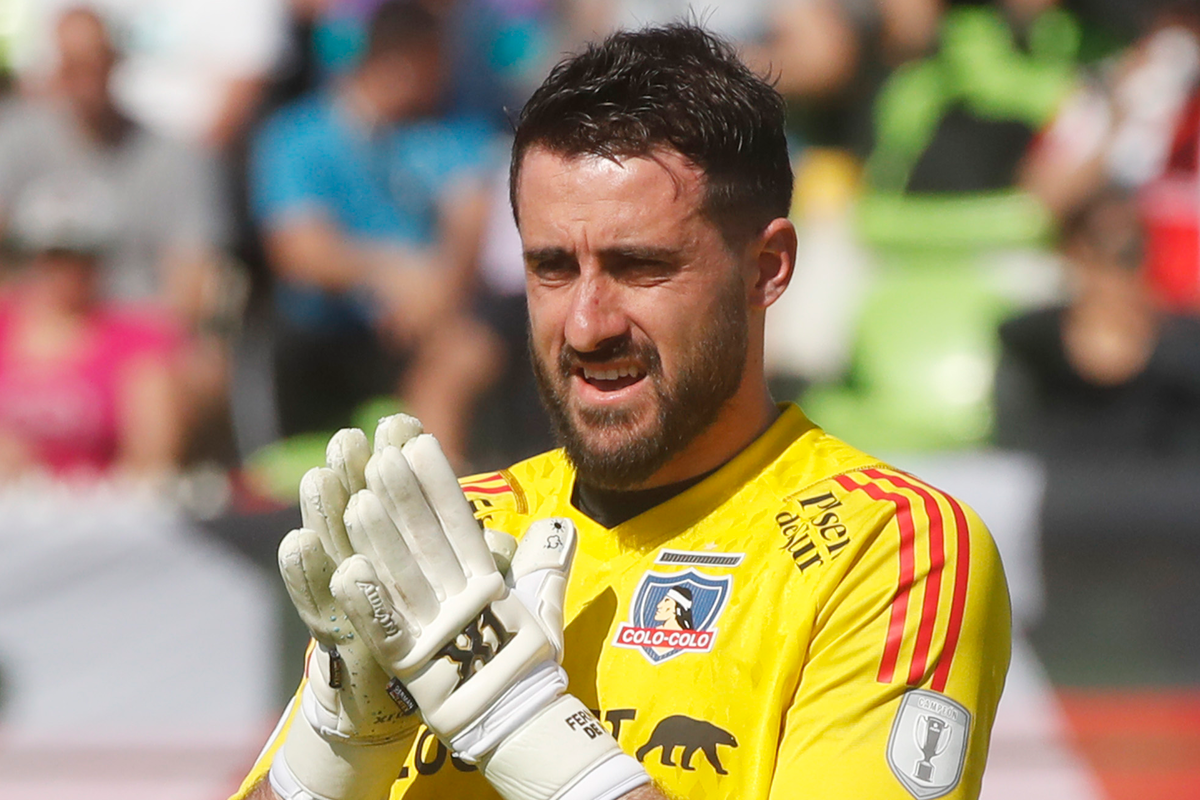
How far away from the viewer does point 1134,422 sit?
5605mm

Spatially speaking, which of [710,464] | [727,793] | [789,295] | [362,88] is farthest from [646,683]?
[362,88]

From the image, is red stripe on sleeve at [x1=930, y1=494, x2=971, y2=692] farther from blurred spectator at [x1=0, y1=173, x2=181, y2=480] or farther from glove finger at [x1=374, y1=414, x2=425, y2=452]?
blurred spectator at [x1=0, y1=173, x2=181, y2=480]

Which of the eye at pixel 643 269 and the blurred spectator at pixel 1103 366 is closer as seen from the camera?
the eye at pixel 643 269

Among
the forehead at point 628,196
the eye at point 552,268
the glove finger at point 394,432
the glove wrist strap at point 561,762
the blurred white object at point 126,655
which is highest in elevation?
the forehead at point 628,196

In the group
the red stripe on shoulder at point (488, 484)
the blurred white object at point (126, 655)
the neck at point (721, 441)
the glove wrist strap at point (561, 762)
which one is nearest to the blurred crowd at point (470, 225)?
the blurred white object at point (126, 655)

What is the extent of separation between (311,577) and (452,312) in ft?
13.7

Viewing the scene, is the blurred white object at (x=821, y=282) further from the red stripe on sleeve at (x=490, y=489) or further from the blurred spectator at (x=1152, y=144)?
the red stripe on sleeve at (x=490, y=489)

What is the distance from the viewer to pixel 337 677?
2.16 meters

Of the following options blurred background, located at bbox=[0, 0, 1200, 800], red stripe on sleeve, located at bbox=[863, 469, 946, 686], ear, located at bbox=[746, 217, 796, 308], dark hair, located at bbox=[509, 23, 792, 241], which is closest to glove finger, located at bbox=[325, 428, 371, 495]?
dark hair, located at bbox=[509, 23, 792, 241]

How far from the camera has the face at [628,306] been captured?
2.24 meters

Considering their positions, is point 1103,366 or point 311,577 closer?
point 311,577

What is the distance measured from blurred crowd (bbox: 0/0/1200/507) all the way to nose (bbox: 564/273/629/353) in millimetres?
3367

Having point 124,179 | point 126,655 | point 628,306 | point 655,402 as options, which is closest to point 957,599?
point 655,402

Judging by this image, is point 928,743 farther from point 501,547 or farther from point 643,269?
point 643,269
